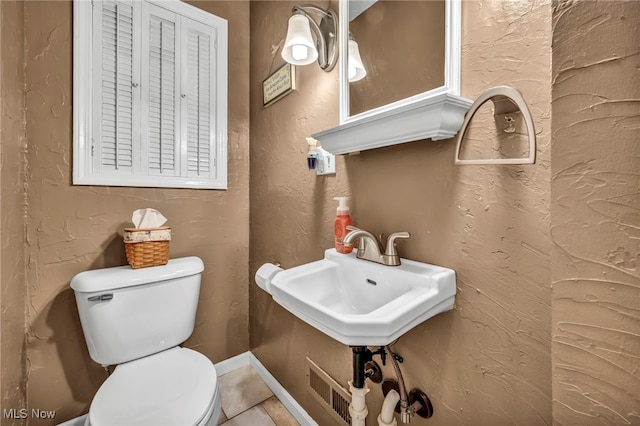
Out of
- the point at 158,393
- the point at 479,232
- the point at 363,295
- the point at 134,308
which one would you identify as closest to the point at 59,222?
the point at 134,308

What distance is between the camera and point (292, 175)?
130cm

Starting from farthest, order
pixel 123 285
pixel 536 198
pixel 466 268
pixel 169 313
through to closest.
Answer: pixel 169 313
pixel 123 285
pixel 466 268
pixel 536 198

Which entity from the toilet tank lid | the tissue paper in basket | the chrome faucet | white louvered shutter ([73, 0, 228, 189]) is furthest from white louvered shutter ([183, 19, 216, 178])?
the chrome faucet

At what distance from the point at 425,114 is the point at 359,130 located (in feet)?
0.71

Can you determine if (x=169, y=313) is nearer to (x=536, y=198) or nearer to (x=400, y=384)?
(x=400, y=384)

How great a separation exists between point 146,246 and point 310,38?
111 centimetres

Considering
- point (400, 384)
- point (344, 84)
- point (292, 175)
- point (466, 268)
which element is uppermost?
point (344, 84)

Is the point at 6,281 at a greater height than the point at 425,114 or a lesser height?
lesser

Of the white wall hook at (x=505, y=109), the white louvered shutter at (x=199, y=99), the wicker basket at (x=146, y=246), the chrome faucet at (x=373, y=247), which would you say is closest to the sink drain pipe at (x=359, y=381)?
the chrome faucet at (x=373, y=247)

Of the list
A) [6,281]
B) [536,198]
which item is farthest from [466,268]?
[6,281]

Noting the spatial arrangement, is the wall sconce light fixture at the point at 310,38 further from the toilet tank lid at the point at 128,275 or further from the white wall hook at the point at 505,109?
the toilet tank lid at the point at 128,275

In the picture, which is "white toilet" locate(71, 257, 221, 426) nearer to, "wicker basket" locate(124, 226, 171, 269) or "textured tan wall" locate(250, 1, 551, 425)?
"wicker basket" locate(124, 226, 171, 269)

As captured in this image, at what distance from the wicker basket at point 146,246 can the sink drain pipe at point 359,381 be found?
3.17 ft

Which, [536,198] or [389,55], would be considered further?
[389,55]
